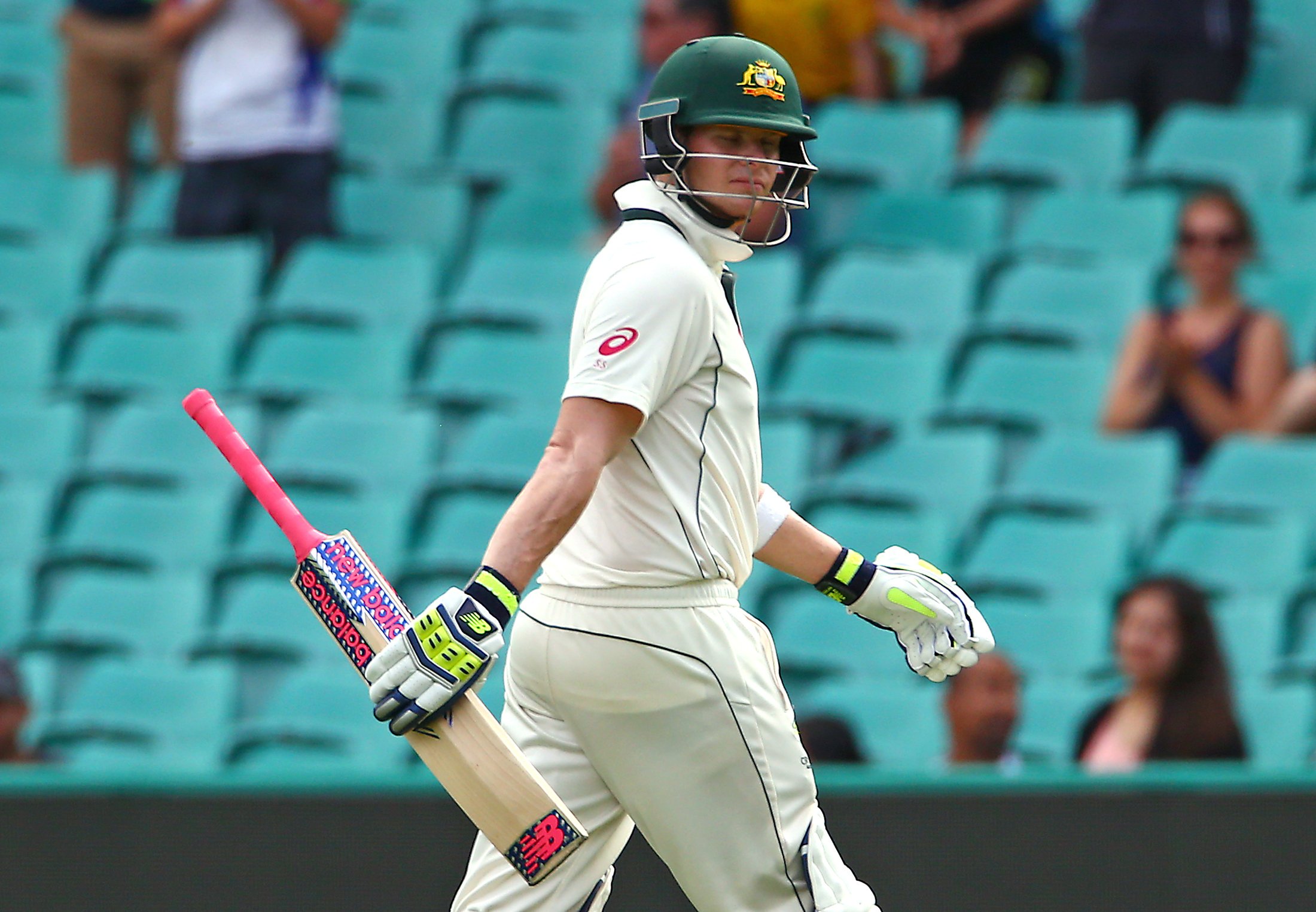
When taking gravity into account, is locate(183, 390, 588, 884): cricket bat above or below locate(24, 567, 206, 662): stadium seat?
above

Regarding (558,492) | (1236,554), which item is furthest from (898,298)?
(558,492)

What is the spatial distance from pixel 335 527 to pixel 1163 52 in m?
3.90

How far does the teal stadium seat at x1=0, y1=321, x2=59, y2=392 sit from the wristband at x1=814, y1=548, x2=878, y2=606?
513 centimetres

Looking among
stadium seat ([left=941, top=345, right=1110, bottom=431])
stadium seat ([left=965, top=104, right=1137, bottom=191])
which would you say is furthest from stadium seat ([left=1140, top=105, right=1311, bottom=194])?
stadium seat ([left=941, top=345, right=1110, bottom=431])

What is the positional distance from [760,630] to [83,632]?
4.12m

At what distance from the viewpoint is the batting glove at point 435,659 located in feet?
9.99

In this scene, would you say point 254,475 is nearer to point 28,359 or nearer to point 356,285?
point 356,285

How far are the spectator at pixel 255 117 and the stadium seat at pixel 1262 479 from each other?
3.91 m

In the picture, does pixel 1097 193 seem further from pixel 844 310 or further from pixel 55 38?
pixel 55 38

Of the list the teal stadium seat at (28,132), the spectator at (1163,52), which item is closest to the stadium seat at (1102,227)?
the spectator at (1163,52)

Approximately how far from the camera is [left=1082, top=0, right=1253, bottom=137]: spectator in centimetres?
777

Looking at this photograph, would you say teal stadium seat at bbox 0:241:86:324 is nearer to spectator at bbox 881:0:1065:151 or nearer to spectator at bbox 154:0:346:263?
spectator at bbox 154:0:346:263

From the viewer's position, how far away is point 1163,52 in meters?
8.00

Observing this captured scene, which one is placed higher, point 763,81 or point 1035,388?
point 763,81
